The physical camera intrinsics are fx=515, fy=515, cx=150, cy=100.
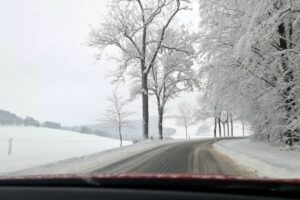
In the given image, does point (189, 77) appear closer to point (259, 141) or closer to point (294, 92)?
point (259, 141)

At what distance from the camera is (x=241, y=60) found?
26.7 meters

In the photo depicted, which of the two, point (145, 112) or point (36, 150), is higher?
point (145, 112)

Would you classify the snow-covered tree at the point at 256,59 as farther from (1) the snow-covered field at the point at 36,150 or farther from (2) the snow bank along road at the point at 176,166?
(1) the snow-covered field at the point at 36,150

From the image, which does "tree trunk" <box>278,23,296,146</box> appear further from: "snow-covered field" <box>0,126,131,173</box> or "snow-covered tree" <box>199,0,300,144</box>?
"snow-covered field" <box>0,126,131,173</box>

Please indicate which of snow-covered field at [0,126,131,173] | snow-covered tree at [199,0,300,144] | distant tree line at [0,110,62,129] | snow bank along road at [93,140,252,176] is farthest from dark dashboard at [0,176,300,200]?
distant tree line at [0,110,62,129]

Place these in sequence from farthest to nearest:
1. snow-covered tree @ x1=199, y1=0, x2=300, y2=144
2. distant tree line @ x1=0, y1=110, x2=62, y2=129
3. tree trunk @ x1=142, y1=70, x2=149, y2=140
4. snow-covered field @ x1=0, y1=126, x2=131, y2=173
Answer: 1. distant tree line @ x1=0, y1=110, x2=62, y2=129
2. tree trunk @ x1=142, y1=70, x2=149, y2=140
3. snow-covered tree @ x1=199, y1=0, x2=300, y2=144
4. snow-covered field @ x1=0, y1=126, x2=131, y2=173

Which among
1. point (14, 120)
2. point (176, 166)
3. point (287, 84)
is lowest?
point (176, 166)

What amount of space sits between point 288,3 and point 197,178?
793 inches

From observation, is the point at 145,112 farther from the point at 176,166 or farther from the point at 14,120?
the point at 14,120

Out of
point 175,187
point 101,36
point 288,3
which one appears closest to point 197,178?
point 175,187

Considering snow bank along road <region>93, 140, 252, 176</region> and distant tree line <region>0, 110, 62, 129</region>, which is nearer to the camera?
snow bank along road <region>93, 140, 252, 176</region>

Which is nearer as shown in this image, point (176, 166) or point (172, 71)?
point (176, 166)

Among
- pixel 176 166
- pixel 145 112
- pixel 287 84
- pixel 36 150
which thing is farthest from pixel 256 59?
pixel 145 112

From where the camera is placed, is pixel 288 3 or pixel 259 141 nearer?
pixel 288 3
